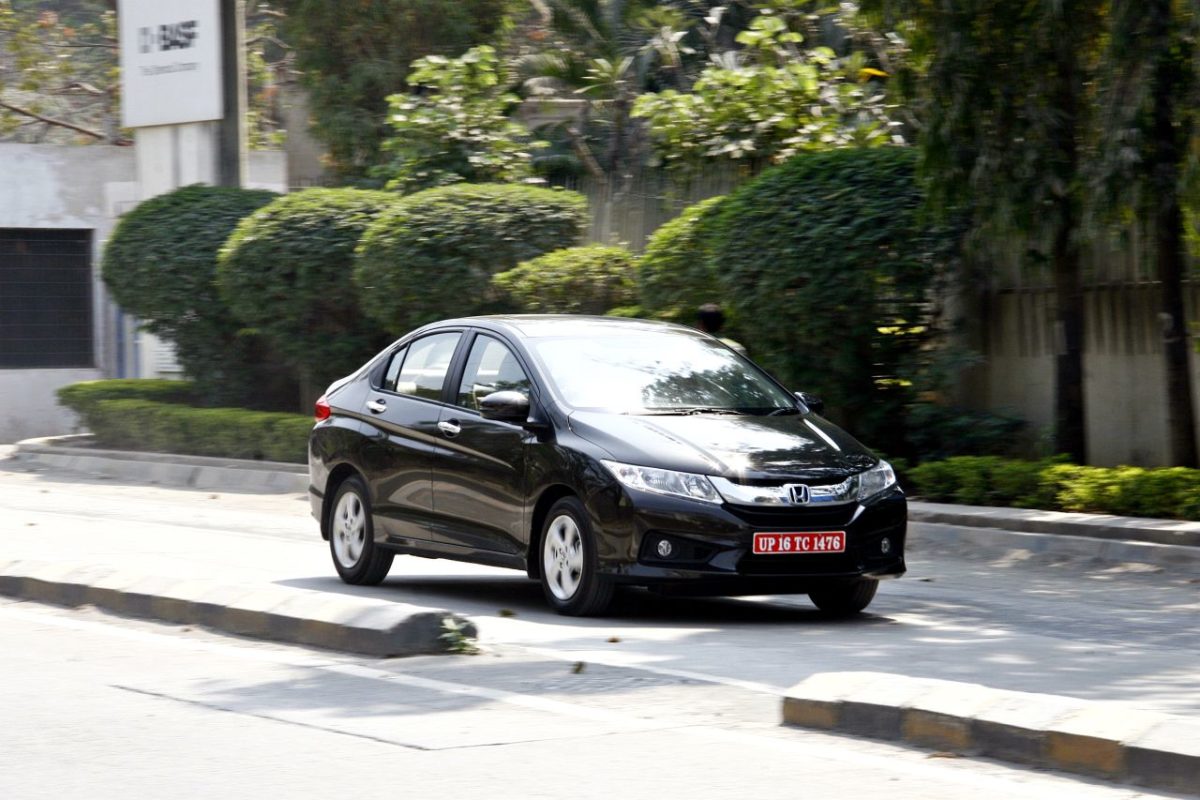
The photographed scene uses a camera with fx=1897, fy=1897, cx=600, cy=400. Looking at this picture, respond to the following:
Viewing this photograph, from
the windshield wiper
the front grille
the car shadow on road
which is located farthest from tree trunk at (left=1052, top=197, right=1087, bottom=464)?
the front grille

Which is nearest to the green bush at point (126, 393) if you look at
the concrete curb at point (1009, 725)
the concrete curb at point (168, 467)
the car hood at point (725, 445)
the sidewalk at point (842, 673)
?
the concrete curb at point (168, 467)

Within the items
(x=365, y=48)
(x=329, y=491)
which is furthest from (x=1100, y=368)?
(x=365, y=48)

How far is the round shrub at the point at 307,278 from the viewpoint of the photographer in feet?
68.3

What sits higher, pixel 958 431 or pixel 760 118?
pixel 760 118

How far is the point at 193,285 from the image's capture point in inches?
899

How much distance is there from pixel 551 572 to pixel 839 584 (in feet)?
5.01

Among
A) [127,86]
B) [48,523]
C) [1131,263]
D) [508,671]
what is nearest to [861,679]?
[508,671]

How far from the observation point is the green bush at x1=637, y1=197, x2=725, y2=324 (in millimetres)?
16969

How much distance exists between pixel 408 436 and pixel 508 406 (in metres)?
1.20

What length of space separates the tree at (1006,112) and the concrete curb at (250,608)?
690 centimetres

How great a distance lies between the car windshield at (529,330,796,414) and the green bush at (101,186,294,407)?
1255cm

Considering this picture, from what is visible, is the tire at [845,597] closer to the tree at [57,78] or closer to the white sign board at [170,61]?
the white sign board at [170,61]

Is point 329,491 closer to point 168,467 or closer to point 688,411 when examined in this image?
point 688,411

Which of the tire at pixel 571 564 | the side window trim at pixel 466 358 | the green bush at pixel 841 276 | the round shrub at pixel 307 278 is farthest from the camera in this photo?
the round shrub at pixel 307 278
